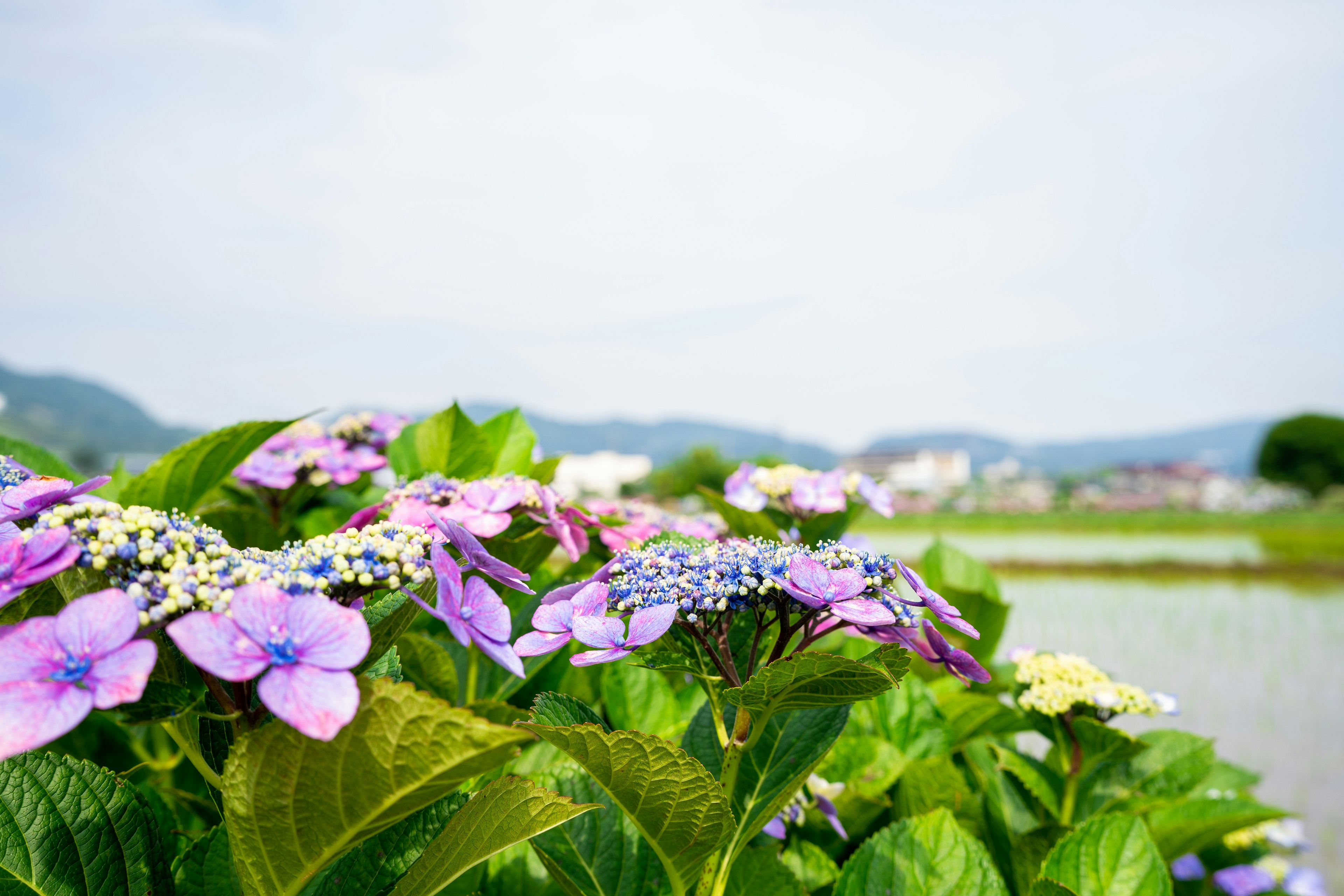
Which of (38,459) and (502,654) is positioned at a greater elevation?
(38,459)

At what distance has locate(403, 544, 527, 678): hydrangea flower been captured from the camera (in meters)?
0.74

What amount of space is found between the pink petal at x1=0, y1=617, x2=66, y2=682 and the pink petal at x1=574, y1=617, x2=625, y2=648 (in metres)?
0.45

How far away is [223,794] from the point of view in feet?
2.42

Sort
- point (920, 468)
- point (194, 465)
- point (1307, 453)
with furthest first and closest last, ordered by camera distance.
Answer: point (920, 468) → point (1307, 453) → point (194, 465)

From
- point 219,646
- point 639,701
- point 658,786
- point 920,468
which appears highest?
point 219,646

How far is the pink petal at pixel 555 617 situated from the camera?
0.90 metres

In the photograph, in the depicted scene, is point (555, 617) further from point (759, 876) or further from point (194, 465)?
point (194, 465)

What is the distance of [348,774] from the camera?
705 mm

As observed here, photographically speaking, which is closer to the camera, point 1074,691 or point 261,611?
point 261,611

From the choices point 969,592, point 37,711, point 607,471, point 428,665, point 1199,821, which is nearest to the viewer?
point 37,711

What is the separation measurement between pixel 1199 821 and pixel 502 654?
173 centimetres

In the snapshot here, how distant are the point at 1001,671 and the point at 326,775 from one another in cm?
227

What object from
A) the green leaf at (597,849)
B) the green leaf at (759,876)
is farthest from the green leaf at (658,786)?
the green leaf at (759,876)

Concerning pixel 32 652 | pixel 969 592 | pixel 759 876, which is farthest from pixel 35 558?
pixel 969 592
